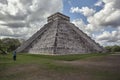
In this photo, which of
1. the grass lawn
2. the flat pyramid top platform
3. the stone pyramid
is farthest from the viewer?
the flat pyramid top platform

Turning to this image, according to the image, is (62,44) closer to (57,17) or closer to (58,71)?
(57,17)

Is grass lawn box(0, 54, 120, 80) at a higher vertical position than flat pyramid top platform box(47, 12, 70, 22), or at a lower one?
lower

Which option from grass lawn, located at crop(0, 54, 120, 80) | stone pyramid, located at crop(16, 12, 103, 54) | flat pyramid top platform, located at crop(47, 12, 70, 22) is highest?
flat pyramid top platform, located at crop(47, 12, 70, 22)

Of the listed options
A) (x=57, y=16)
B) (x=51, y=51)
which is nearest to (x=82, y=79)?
(x=51, y=51)

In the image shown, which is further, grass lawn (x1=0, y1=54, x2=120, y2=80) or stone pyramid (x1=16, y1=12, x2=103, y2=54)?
stone pyramid (x1=16, y1=12, x2=103, y2=54)

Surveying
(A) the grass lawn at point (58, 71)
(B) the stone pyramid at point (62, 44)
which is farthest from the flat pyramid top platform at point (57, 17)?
(A) the grass lawn at point (58, 71)

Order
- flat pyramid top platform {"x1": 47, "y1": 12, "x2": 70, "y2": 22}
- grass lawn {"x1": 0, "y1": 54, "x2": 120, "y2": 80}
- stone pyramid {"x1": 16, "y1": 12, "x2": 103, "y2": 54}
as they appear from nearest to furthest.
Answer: grass lawn {"x1": 0, "y1": 54, "x2": 120, "y2": 80}
stone pyramid {"x1": 16, "y1": 12, "x2": 103, "y2": 54}
flat pyramid top platform {"x1": 47, "y1": 12, "x2": 70, "y2": 22}

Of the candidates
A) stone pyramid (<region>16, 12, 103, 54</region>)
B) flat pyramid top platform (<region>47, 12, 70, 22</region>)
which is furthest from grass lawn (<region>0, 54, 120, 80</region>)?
flat pyramid top platform (<region>47, 12, 70, 22</region>)

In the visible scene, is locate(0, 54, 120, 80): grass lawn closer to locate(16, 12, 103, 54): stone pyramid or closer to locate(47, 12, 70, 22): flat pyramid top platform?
locate(16, 12, 103, 54): stone pyramid

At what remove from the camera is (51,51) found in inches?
1587

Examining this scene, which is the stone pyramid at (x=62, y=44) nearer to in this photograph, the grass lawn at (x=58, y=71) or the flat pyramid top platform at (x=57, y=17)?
the flat pyramid top platform at (x=57, y=17)

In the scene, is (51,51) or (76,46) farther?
(76,46)

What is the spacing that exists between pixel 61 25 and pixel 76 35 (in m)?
5.65

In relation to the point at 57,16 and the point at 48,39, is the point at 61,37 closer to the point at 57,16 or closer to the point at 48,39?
the point at 48,39
